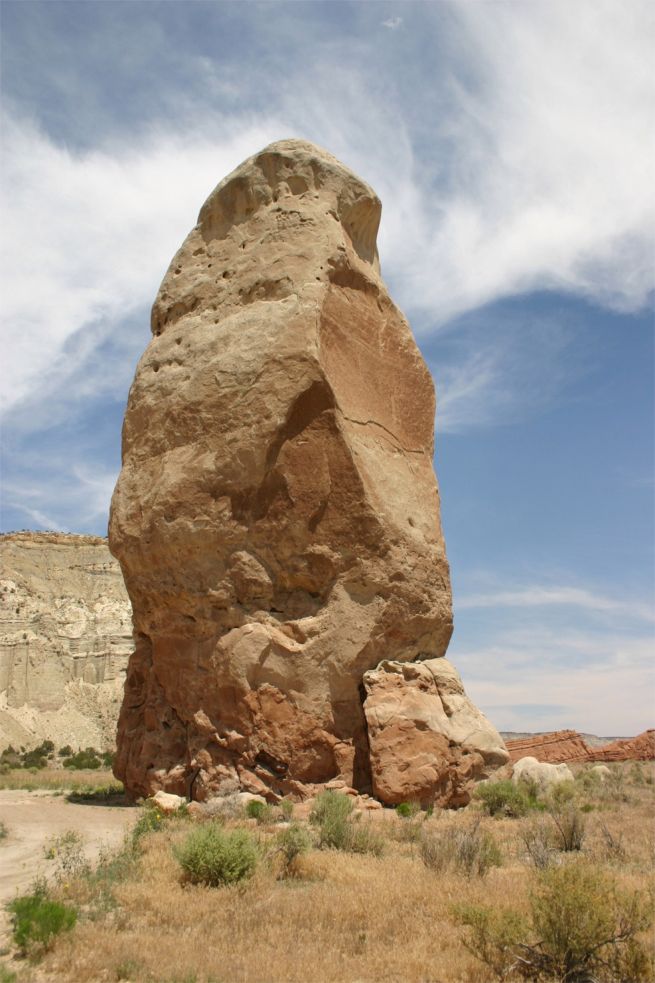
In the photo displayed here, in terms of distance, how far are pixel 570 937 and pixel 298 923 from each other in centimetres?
160

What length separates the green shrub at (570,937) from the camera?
12.9 feet

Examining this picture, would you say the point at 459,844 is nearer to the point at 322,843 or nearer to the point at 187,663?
the point at 322,843

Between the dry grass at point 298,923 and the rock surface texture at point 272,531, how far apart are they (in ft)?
8.95

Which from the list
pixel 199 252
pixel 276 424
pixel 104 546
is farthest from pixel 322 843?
pixel 104 546

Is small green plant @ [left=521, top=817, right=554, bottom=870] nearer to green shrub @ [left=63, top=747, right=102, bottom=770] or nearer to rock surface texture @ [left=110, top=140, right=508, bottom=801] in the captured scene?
rock surface texture @ [left=110, top=140, right=508, bottom=801]

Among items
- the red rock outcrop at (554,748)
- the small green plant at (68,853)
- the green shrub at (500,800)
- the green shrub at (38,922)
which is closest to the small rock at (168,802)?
the small green plant at (68,853)

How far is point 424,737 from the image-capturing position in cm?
937

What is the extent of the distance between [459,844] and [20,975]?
10.8 feet

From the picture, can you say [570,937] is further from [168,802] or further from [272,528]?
[272,528]

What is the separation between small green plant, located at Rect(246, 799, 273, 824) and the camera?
823 cm

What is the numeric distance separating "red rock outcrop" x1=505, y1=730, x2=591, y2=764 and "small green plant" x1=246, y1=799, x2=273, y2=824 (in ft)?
65.7

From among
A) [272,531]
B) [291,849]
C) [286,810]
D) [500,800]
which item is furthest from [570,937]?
[272,531]

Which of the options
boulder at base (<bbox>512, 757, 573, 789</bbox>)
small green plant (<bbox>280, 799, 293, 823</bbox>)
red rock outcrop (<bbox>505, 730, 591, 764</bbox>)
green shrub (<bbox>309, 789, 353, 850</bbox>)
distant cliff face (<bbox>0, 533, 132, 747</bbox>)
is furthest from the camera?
distant cliff face (<bbox>0, 533, 132, 747</bbox>)

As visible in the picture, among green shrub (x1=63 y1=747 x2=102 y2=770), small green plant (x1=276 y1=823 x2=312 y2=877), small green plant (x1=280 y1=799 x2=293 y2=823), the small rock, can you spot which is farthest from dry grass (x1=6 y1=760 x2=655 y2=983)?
green shrub (x1=63 y1=747 x2=102 y2=770)
